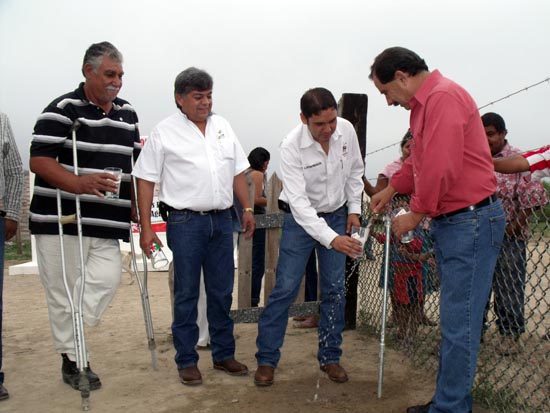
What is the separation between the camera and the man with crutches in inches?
154

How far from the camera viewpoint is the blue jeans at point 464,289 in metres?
2.99

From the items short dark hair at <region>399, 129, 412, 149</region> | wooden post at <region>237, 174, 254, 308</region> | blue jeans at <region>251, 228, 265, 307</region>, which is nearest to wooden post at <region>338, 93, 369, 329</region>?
short dark hair at <region>399, 129, 412, 149</region>

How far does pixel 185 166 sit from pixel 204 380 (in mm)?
1565

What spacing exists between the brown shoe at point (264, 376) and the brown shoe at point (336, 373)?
0.41m

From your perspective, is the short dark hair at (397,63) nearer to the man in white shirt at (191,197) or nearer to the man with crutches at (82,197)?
the man in white shirt at (191,197)

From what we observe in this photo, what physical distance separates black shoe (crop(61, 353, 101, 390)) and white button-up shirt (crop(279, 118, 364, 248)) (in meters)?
1.83

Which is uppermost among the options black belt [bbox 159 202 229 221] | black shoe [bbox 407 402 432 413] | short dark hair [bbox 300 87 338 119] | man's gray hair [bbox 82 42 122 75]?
man's gray hair [bbox 82 42 122 75]

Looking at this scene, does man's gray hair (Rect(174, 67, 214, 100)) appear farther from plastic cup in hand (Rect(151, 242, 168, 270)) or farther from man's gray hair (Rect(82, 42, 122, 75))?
plastic cup in hand (Rect(151, 242, 168, 270))

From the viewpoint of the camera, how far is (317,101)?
3.94 metres

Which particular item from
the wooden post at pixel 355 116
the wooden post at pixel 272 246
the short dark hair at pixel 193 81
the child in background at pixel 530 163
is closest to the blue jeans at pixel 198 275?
the short dark hair at pixel 193 81

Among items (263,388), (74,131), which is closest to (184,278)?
(263,388)

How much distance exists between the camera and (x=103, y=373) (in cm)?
455

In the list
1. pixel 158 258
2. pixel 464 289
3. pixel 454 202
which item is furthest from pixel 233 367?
pixel 454 202

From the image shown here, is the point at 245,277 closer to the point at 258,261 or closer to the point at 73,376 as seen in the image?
the point at 258,261
